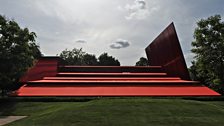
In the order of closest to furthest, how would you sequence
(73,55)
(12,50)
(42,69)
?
(12,50) → (42,69) → (73,55)

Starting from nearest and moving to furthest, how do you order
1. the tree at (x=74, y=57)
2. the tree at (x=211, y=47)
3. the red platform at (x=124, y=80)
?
the red platform at (x=124, y=80) < the tree at (x=211, y=47) < the tree at (x=74, y=57)

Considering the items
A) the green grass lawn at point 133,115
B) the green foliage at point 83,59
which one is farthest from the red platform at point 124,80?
the green foliage at point 83,59

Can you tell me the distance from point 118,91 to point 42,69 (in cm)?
1378

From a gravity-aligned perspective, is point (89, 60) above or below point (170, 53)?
above

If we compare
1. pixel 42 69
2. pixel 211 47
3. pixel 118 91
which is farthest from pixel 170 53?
pixel 42 69

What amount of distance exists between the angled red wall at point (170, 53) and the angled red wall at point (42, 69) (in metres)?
15.4

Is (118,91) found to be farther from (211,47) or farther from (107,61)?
(107,61)

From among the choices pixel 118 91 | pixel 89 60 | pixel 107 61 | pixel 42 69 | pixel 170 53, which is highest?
pixel 89 60

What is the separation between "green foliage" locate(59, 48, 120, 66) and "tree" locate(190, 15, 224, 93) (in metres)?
47.4

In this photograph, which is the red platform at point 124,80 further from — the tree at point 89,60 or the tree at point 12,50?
the tree at point 89,60

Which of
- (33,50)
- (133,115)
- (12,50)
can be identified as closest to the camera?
(133,115)

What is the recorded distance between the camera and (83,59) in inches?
3086

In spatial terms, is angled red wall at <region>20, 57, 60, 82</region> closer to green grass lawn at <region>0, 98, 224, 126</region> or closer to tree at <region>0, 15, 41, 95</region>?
tree at <region>0, 15, 41, 95</region>

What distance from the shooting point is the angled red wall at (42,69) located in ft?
97.5
